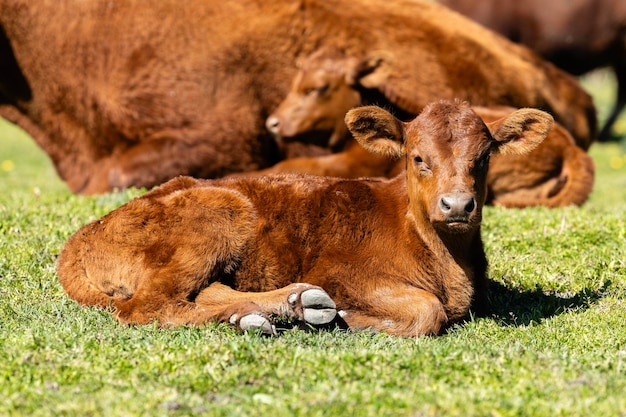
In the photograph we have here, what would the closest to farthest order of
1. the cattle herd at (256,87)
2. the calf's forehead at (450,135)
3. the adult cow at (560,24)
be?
1. the calf's forehead at (450,135)
2. the cattle herd at (256,87)
3. the adult cow at (560,24)

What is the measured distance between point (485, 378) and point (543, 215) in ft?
14.9

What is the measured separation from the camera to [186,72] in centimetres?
1107

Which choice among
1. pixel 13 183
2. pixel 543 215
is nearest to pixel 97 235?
pixel 543 215

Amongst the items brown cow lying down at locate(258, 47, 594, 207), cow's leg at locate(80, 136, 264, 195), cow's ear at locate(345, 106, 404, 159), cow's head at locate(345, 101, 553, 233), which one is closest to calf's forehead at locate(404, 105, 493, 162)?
cow's head at locate(345, 101, 553, 233)

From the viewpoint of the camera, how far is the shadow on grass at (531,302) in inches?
267

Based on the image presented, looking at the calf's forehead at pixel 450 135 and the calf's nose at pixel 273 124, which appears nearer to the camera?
the calf's forehead at pixel 450 135

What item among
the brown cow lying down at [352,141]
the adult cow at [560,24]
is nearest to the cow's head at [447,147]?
the brown cow lying down at [352,141]

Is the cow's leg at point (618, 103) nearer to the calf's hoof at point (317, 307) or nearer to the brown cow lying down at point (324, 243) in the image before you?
the brown cow lying down at point (324, 243)

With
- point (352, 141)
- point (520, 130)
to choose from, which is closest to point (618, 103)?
point (352, 141)

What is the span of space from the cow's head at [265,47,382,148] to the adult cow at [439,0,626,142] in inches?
301

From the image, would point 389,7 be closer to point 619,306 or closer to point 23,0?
point 23,0

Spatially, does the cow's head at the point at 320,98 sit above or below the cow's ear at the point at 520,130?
below

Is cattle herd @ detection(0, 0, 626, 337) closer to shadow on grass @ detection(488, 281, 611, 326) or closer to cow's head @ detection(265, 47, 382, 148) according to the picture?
cow's head @ detection(265, 47, 382, 148)

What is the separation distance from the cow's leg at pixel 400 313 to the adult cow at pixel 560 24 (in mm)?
12486
